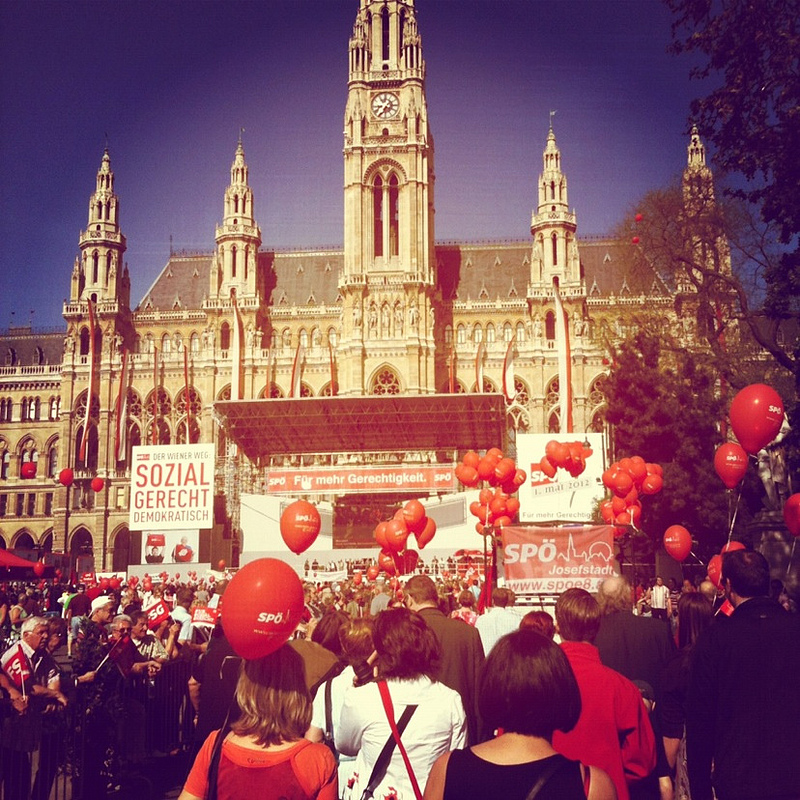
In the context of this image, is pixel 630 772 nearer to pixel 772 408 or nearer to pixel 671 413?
pixel 772 408

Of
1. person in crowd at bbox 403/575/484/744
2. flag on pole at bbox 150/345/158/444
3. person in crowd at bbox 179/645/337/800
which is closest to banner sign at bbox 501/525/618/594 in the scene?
person in crowd at bbox 403/575/484/744

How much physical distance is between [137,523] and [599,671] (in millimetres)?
35294

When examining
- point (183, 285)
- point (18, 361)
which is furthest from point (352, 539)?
point (18, 361)

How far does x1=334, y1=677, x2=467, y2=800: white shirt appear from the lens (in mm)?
4090

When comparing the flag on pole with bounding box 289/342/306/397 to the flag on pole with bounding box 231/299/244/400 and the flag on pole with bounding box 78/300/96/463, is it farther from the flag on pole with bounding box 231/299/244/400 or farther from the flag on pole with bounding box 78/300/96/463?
the flag on pole with bounding box 78/300/96/463

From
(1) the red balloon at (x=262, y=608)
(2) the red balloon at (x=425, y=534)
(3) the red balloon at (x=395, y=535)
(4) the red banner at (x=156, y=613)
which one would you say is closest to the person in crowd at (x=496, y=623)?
(1) the red balloon at (x=262, y=608)

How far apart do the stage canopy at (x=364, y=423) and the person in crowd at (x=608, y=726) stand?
3750 centimetres

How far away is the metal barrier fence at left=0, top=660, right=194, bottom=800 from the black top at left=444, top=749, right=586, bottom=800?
17.7 feet

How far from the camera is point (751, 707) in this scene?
161 inches

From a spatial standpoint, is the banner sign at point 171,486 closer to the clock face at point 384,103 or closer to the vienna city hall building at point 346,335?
the vienna city hall building at point 346,335

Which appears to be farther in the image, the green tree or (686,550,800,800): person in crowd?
the green tree

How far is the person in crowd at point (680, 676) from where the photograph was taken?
Result: 5449 mm

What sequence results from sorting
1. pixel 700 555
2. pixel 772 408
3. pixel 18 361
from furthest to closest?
pixel 18 361 < pixel 700 555 < pixel 772 408

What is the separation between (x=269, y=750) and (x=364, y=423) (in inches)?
1652
